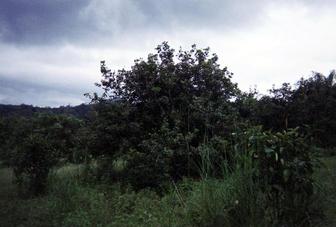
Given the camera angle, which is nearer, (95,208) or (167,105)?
(95,208)

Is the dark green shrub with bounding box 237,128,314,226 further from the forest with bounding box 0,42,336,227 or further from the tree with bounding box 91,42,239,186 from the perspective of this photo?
the tree with bounding box 91,42,239,186

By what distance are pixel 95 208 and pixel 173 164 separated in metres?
3.96

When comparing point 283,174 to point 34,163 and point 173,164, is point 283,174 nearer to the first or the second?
point 173,164

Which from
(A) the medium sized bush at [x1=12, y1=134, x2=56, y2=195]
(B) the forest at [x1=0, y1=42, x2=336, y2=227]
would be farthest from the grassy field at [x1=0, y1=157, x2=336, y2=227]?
(A) the medium sized bush at [x1=12, y1=134, x2=56, y2=195]

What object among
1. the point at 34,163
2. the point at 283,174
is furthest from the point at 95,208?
the point at 34,163

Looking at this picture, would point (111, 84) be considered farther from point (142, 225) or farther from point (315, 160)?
point (315, 160)

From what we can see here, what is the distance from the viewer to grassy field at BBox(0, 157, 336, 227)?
6901mm

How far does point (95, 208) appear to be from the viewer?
25.7 ft

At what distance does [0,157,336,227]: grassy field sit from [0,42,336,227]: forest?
2cm

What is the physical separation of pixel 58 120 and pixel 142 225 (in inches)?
917

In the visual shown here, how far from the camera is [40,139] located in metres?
11.6

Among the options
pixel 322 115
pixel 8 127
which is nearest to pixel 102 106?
pixel 322 115

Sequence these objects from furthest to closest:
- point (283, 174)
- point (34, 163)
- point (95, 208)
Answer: point (34, 163) → point (95, 208) → point (283, 174)

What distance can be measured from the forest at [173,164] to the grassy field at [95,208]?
23 mm
